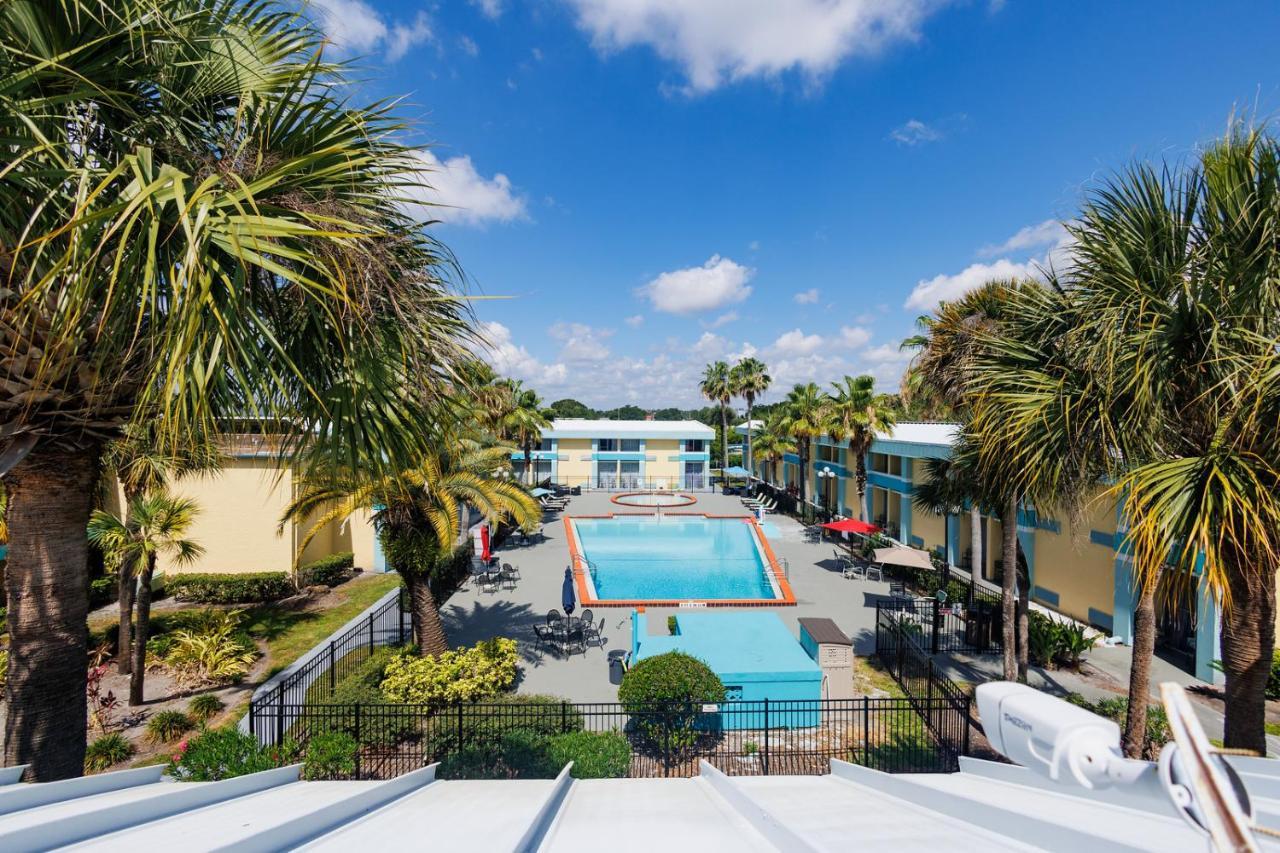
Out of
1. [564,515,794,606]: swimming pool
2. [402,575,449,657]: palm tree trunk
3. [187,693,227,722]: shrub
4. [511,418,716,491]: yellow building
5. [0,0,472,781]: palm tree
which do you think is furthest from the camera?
[511,418,716,491]: yellow building

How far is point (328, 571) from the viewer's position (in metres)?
18.8

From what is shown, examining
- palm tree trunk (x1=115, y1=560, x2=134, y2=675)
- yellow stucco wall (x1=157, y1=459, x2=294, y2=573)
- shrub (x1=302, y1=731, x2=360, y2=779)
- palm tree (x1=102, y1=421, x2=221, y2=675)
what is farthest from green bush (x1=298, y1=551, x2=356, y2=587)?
shrub (x1=302, y1=731, x2=360, y2=779)

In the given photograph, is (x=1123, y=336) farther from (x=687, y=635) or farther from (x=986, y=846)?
(x=687, y=635)

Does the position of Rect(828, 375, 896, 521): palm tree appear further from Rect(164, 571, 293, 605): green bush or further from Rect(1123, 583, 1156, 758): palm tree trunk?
Rect(164, 571, 293, 605): green bush

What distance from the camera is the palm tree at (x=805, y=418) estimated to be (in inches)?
1244

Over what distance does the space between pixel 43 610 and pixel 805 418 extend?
32751mm

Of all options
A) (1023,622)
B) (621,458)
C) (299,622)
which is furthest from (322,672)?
(621,458)

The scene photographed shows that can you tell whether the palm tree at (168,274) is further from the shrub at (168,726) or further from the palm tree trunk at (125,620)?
the palm tree trunk at (125,620)

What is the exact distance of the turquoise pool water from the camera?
20234 mm

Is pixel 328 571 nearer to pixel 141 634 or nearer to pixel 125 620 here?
pixel 125 620

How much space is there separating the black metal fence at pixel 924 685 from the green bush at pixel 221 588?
18.6 metres

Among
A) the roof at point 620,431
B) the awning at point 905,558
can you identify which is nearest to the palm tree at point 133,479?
the awning at point 905,558

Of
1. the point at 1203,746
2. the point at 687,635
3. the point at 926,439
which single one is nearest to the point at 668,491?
the point at 926,439

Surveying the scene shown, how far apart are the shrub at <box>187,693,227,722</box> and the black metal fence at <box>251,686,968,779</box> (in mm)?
1815
